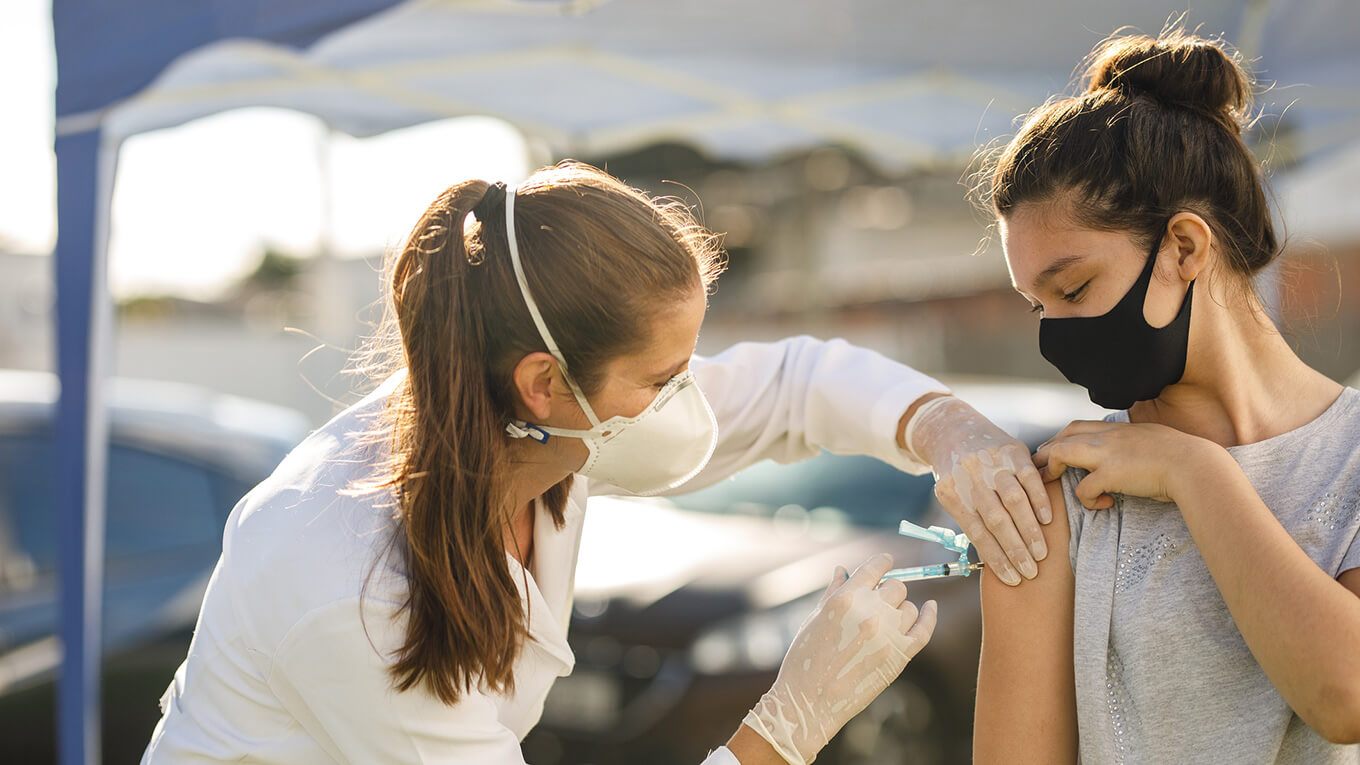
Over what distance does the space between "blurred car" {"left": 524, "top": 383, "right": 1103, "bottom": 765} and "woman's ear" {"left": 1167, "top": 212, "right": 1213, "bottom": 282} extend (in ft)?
6.99

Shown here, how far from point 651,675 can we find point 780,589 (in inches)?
21.0

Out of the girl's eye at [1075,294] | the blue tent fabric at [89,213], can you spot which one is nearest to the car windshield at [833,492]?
the blue tent fabric at [89,213]

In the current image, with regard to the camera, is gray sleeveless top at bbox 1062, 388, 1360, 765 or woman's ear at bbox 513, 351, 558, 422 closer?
gray sleeveless top at bbox 1062, 388, 1360, 765

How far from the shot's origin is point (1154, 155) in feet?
4.33

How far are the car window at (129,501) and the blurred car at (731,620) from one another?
4.12 feet

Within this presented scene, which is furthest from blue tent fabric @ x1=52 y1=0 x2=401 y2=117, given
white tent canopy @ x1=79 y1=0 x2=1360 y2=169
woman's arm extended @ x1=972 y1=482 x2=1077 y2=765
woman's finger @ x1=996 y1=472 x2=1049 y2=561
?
woman's arm extended @ x1=972 y1=482 x2=1077 y2=765

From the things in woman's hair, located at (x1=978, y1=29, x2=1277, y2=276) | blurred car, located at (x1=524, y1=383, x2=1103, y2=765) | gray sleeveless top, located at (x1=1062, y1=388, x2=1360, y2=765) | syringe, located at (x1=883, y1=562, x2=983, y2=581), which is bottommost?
blurred car, located at (x1=524, y1=383, x2=1103, y2=765)

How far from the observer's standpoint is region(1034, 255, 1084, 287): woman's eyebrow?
4.39 feet

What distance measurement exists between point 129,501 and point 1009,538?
2966 mm

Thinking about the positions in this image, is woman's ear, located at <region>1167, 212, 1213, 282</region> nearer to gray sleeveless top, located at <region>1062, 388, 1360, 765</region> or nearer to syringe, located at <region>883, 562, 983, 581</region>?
gray sleeveless top, located at <region>1062, 388, 1360, 765</region>

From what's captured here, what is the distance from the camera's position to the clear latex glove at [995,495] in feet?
4.52

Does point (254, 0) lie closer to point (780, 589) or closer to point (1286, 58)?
point (780, 589)

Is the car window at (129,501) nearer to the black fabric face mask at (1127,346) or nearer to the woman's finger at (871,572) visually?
the woman's finger at (871,572)

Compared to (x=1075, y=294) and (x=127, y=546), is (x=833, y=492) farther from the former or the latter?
(x=1075, y=294)
